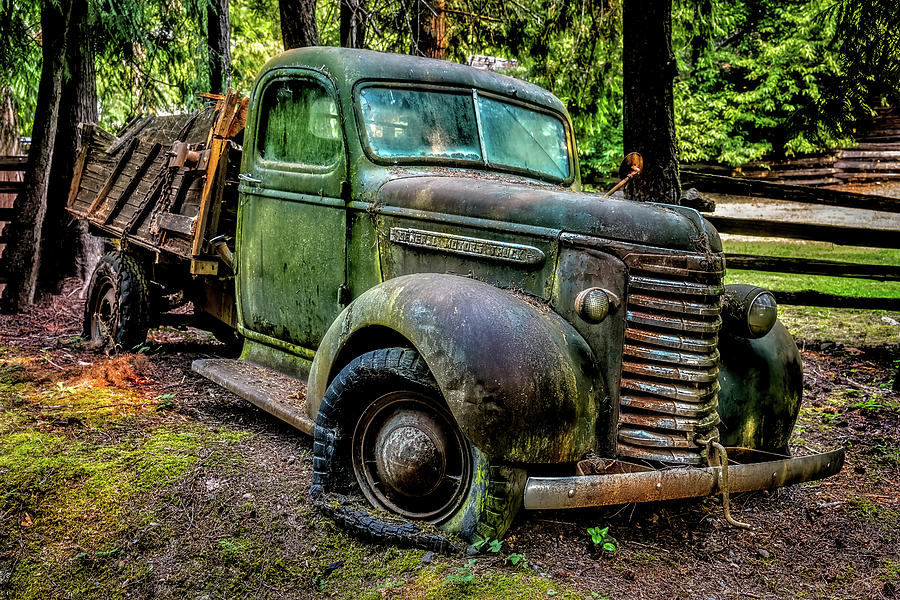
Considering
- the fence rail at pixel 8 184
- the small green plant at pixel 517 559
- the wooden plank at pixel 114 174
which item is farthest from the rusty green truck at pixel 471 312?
the fence rail at pixel 8 184

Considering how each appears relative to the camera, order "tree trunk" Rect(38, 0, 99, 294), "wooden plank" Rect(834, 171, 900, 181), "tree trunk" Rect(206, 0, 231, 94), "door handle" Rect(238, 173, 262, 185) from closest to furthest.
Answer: "door handle" Rect(238, 173, 262, 185), "tree trunk" Rect(38, 0, 99, 294), "tree trunk" Rect(206, 0, 231, 94), "wooden plank" Rect(834, 171, 900, 181)

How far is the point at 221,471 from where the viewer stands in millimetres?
3971

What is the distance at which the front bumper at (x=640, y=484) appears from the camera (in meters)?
2.81

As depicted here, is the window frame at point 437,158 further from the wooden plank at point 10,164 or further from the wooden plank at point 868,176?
the wooden plank at point 868,176

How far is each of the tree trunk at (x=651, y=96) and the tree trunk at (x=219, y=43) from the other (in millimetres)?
5457

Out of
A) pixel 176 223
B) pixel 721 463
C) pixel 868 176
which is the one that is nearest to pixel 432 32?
pixel 176 223

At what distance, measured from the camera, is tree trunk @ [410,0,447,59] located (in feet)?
30.5

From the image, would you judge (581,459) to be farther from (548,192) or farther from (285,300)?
(285,300)

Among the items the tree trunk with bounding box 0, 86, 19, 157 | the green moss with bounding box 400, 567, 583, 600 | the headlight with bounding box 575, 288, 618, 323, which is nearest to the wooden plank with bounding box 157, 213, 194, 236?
the headlight with bounding box 575, 288, 618, 323

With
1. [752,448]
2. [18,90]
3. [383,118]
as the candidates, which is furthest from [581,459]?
[18,90]

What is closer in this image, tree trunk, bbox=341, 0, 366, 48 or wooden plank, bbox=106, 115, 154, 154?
wooden plank, bbox=106, 115, 154, 154

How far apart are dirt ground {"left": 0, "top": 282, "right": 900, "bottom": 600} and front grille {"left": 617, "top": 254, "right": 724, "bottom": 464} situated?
0.51 metres

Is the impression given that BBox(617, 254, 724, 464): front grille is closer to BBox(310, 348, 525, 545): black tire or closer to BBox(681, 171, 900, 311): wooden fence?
BBox(310, 348, 525, 545): black tire

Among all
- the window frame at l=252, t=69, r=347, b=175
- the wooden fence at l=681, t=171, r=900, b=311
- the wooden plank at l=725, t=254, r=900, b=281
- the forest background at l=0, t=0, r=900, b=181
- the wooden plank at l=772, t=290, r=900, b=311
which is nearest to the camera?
the window frame at l=252, t=69, r=347, b=175
